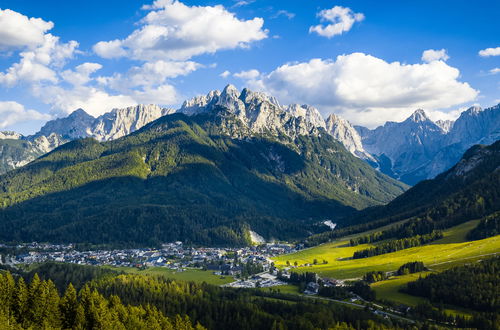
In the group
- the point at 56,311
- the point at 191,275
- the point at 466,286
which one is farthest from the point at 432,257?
the point at 56,311

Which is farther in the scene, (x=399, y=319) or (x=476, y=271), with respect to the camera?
(x=476, y=271)

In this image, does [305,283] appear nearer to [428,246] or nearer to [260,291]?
[260,291]

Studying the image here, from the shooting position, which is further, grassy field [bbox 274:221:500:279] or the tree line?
grassy field [bbox 274:221:500:279]

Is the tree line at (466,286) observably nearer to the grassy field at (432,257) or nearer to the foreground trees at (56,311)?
the grassy field at (432,257)

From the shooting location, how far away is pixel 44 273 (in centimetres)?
15600

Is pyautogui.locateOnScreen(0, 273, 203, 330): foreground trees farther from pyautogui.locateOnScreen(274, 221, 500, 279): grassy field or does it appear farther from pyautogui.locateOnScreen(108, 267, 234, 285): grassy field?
pyautogui.locateOnScreen(274, 221, 500, 279): grassy field

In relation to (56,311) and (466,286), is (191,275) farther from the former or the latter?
(56,311)

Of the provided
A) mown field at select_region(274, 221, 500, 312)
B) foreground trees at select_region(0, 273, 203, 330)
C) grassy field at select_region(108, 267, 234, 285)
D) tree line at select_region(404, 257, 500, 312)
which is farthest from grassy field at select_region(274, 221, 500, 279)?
foreground trees at select_region(0, 273, 203, 330)

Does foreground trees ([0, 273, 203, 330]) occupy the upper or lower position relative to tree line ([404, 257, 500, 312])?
upper

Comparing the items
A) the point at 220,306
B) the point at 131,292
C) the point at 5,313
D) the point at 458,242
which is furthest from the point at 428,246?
Result: the point at 5,313

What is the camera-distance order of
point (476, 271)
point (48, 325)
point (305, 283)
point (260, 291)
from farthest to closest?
point (305, 283) → point (260, 291) → point (476, 271) → point (48, 325)

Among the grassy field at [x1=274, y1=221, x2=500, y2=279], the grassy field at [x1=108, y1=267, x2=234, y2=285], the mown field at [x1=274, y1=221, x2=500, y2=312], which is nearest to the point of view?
the mown field at [x1=274, y1=221, x2=500, y2=312]

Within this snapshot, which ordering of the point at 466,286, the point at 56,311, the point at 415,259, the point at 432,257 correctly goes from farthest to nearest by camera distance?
the point at 415,259 < the point at 432,257 < the point at 466,286 < the point at 56,311

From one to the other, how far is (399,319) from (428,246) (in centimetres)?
8633
